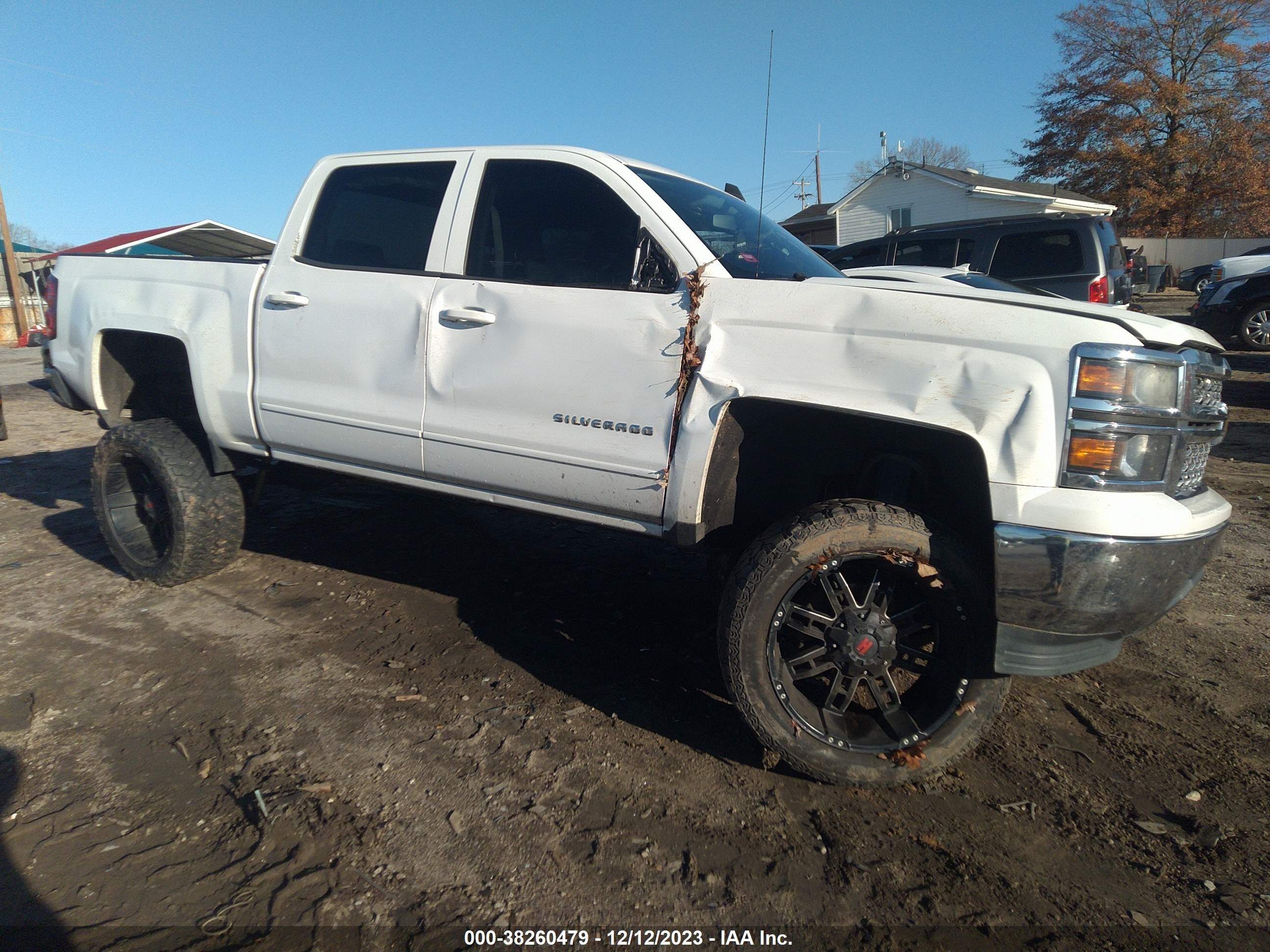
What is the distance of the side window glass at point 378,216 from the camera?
11.8 feet

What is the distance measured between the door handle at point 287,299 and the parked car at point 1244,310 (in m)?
14.3

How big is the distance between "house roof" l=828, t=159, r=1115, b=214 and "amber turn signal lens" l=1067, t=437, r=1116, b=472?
2971cm

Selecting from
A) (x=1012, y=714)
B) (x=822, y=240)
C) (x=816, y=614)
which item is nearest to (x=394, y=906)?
(x=816, y=614)

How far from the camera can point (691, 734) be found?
9.77ft

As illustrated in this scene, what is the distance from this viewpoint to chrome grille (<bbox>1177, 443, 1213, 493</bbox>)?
2.46 metres

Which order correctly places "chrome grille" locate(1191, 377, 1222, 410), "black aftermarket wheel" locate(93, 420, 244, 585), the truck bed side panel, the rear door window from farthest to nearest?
the rear door window → "black aftermarket wheel" locate(93, 420, 244, 585) → the truck bed side panel → "chrome grille" locate(1191, 377, 1222, 410)

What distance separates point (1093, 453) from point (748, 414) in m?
1.07

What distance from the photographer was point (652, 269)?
299cm

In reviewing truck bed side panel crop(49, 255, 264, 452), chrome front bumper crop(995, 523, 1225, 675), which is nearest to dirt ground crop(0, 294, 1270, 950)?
chrome front bumper crop(995, 523, 1225, 675)

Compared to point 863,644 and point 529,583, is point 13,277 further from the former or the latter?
point 863,644

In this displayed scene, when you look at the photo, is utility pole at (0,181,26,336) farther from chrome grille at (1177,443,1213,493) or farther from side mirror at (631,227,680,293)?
chrome grille at (1177,443,1213,493)

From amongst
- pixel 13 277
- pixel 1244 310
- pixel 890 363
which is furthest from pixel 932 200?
pixel 890 363

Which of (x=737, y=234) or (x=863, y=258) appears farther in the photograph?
(x=863, y=258)

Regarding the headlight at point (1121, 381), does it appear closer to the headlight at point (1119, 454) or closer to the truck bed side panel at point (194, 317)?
the headlight at point (1119, 454)
